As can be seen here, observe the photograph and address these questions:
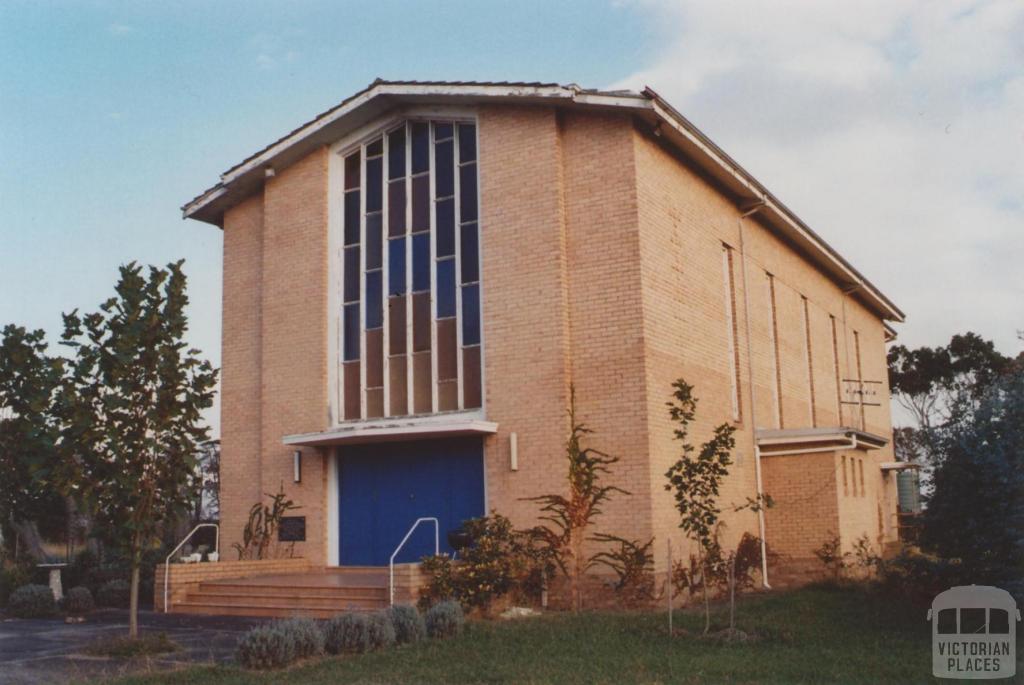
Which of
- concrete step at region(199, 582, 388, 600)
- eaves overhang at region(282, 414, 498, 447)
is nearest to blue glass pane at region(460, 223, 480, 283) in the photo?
eaves overhang at region(282, 414, 498, 447)

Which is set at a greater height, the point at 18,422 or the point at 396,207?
the point at 396,207

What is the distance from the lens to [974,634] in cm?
1137

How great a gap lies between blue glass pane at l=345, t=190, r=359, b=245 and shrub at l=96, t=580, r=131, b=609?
7.01 metres

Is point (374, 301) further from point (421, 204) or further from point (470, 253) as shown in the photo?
point (470, 253)

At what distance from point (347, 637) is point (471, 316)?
677 centimetres

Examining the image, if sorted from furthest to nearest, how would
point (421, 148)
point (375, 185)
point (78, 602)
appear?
point (375, 185)
point (421, 148)
point (78, 602)

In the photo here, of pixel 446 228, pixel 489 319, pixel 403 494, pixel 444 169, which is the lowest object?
pixel 403 494

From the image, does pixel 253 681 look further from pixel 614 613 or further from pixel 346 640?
pixel 614 613

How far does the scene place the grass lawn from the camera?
9.14 metres

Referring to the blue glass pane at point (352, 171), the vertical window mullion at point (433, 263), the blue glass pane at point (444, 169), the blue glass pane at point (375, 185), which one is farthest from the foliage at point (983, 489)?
the blue glass pane at point (352, 171)

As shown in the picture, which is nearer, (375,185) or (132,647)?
(132,647)

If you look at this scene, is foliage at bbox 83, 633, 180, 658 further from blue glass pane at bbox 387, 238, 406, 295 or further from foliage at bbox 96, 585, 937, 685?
blue glass pane at bbox 387, 238, 406, 295

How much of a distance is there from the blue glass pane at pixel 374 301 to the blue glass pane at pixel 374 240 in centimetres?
20

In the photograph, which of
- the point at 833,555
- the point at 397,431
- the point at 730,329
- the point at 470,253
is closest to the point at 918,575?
the point at 833,555
